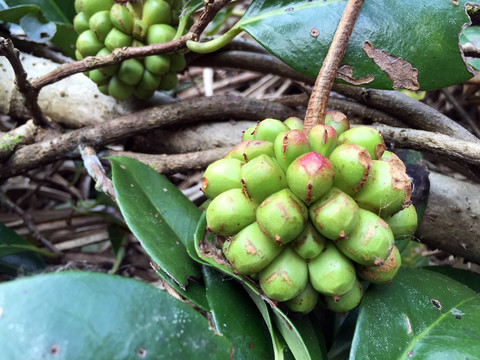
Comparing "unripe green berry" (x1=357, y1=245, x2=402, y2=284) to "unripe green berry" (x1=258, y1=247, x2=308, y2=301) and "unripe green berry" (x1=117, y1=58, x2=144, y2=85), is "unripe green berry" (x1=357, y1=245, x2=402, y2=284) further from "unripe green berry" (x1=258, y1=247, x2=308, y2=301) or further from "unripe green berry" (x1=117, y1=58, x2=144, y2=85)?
"unripe green berry" (x1=117, y1=58, x2=144, y2=85)

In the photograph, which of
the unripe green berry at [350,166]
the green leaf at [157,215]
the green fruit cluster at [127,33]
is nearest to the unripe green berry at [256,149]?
the unripe green berry at [350,166]

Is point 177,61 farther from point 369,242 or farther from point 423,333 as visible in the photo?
point 423,333

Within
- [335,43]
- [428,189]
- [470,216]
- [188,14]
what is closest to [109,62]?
[188,14]

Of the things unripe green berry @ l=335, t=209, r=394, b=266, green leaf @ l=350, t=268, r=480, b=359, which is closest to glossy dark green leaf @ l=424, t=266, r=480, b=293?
green leaf @ l=350, t=268, r=480, b=359

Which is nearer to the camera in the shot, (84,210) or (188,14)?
(188,14)

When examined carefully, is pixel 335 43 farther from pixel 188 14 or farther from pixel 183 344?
pixel 183 344

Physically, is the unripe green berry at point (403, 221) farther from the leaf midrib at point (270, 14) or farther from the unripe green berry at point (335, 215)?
the leaf midrib at point (270, 14)
